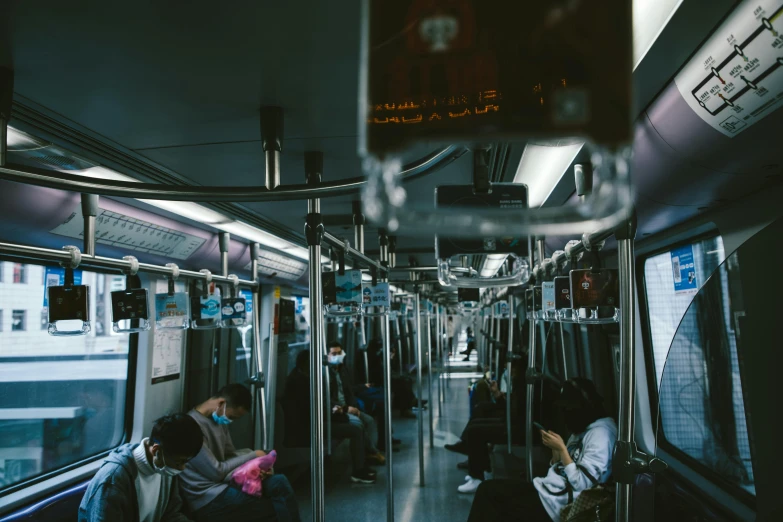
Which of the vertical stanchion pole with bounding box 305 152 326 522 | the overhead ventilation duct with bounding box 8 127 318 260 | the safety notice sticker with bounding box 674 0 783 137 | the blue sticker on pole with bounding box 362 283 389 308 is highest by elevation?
the overhead ventilation duct with bounding box 8 127 318 260

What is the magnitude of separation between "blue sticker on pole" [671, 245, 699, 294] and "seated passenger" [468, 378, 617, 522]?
875 millimetres

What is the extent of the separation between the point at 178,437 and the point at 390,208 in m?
2.65

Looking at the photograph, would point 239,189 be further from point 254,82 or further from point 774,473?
point 774,473

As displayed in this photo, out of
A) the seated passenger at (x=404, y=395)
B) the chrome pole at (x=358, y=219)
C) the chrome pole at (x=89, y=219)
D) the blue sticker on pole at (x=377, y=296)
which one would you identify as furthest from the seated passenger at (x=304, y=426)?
the chrome pole at (x=89, y=219)

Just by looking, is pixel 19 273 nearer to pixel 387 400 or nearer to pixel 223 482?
pixel 223 482

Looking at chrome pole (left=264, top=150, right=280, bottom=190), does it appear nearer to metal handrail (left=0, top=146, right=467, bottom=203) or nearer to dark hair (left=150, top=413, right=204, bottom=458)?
metal handrail (left=0, top=146, right=467, bottom=203)

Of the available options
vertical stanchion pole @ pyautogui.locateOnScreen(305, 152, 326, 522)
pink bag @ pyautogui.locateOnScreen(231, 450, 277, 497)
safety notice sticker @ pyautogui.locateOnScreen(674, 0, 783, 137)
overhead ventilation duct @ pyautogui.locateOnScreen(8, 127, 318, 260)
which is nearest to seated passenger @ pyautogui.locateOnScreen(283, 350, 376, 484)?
overhead ventilation duct @ pyautogui.locateOnScreen(8, 127, 318, 260)

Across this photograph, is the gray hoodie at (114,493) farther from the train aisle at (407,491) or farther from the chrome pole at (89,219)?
the train aisle at (407,491)

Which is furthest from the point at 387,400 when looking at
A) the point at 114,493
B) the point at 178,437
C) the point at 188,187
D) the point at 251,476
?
the point at 188,187

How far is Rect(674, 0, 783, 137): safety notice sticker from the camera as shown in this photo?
0.98 meters

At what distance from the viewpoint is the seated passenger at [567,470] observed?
295 cm

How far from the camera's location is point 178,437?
2686mm

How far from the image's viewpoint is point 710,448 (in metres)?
1.45

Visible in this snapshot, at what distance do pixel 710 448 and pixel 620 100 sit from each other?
136 centimetres
